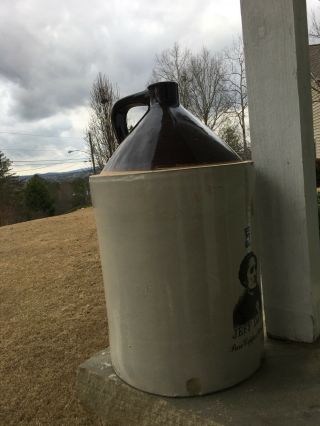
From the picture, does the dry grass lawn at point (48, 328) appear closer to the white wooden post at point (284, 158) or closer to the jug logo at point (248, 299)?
the jug logo at point (248, 299)

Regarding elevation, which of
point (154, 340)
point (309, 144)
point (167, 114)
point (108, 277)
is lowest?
point (154, 340)

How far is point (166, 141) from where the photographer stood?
209 cm

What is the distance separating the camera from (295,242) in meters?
2.47

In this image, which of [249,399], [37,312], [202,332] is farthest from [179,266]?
[37,312]

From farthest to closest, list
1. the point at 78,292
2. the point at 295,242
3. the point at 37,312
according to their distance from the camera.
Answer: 1. the point at 78,292
2. the point at 37,312
3. the point at 295,242

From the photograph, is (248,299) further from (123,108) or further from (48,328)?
(48,328)

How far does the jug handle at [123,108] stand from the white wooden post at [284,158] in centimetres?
61

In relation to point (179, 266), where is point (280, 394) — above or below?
below

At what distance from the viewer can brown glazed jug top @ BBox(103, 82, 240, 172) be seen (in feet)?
6.72

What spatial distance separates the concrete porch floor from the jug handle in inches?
52.6

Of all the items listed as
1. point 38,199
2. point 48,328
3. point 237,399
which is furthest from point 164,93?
point 38,199

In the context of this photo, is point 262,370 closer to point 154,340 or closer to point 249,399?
point 249,399

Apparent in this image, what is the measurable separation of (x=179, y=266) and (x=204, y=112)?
2607cm

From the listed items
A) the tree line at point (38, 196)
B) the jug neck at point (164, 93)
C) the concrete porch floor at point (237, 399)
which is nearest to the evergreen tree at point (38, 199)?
the tree line at point (38, 196)
